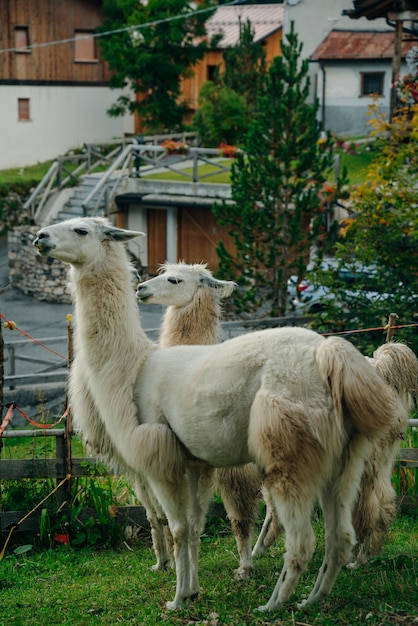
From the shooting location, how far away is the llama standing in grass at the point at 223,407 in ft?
17.6

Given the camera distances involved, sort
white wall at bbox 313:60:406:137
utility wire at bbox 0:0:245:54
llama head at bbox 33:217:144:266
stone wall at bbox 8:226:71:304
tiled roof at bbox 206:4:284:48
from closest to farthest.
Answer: llama head at bbox 33:217:144:266 < stone wall at bbox 8:226:71:304 < utility wire at bbox 0:0:245:54 < white wall at bbox 313:60:406:137 < tiled roof at bbox 206:4:284:48

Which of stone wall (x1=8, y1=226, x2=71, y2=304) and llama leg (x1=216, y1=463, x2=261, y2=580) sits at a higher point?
llama leg (x1=216, y1=463, x2=261, y2=580)

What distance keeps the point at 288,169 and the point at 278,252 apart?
1591 millimetres

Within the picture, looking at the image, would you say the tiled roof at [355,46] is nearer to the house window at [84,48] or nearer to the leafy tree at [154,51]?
the leafy tree at [154,51]

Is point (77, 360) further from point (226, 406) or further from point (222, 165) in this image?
point (222, 165)

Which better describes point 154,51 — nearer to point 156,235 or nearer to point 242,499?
point 156,235

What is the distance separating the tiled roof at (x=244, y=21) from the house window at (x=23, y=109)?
27.9 feet

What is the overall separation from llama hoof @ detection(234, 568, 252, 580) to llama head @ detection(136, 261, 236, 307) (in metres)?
2.17

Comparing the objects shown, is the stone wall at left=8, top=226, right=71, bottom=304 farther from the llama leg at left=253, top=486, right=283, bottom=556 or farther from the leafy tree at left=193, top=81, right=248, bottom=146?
the llama leg at left=253, top=486, right=283, bottom=556

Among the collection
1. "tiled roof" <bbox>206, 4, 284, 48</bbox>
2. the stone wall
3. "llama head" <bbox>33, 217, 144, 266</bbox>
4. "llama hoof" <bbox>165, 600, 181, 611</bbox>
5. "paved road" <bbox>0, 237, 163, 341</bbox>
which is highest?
"tiled roof" <bbox>206, 4, 284, 48</bbox>

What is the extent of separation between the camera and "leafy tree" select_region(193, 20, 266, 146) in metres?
31.8

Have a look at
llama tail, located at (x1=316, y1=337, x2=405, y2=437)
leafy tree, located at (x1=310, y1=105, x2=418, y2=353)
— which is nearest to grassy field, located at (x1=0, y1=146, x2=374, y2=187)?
leafy tree, located at (x1=310, y1=105, x2=418, y2=353)

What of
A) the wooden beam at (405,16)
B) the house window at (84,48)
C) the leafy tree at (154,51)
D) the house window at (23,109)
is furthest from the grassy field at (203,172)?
the wooden beam at (405,16)

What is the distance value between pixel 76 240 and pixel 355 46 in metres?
30.9
